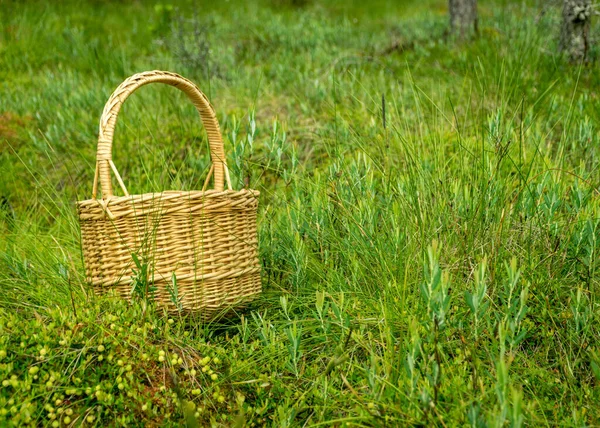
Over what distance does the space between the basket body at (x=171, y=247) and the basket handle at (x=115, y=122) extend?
12cm

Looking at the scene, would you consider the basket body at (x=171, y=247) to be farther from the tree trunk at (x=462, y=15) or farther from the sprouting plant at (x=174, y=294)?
the tree trunk at (x=462, y=15)

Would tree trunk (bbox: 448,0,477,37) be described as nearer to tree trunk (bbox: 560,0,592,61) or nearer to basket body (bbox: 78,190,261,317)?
tree trunk (bbox: 560,0,592,61)

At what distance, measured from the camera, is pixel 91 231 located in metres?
2.82

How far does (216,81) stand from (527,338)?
174 inches

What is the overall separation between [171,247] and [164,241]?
4 cm

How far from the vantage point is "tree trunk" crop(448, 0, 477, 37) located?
749 cm

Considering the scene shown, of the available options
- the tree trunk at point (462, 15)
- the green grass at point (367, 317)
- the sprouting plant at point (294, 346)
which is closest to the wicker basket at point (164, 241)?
the green grass at point (367, 317)

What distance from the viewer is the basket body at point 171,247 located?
2.74 metres

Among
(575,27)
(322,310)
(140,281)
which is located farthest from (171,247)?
(575,27)

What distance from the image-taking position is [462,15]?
7586 mm

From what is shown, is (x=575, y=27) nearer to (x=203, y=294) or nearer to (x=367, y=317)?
(x=367, y=317)

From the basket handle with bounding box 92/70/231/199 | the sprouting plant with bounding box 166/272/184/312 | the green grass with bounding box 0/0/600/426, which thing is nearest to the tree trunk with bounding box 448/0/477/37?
the green grass with bounding box 0/0/600/426

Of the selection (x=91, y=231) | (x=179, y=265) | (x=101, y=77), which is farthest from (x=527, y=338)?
(x=101, y=77)

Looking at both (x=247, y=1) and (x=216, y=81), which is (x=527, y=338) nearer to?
(x=216, y=81)
